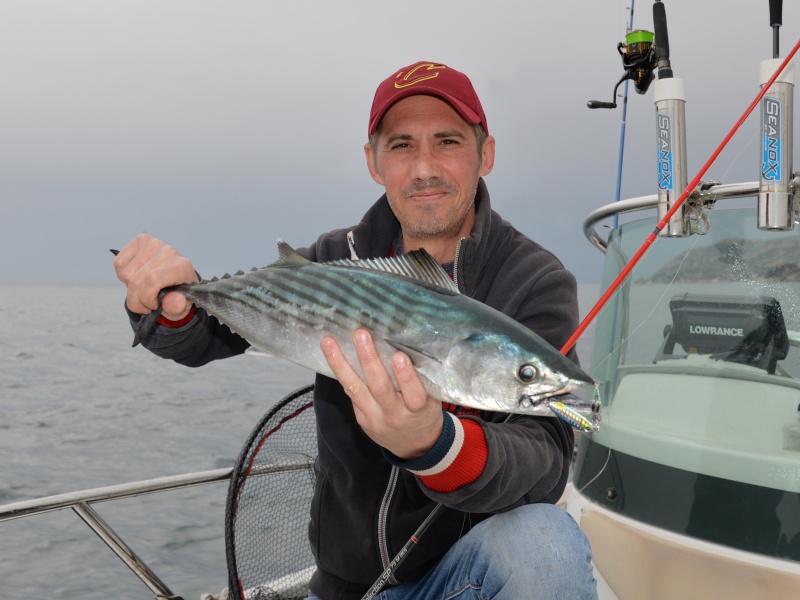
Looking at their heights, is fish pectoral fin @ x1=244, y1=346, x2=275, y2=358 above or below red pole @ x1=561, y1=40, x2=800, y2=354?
below

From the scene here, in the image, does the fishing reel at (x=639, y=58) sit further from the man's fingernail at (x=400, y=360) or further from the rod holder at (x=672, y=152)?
the man's fingernail at (x=400, y=360)

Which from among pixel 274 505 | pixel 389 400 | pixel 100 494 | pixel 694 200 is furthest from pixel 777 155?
pixel 100 494

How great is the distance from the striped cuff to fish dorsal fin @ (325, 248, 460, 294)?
0.40 m

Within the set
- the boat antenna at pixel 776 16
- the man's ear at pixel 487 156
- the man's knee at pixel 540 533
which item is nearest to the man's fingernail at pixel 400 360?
the man's knee at pixel 540 533

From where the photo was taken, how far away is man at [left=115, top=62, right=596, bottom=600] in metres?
2.04

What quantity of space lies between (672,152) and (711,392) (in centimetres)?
94

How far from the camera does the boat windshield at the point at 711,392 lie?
8.18 feet

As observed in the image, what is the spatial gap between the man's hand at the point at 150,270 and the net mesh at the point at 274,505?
103cm

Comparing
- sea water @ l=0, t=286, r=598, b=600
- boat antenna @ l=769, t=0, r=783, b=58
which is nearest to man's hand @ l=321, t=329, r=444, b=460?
boat antenna @ l=769, t=0, r=783, b=58

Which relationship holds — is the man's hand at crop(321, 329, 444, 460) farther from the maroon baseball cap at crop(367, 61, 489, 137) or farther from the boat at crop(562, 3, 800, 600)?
the maroon baseball cap at crop(367, 61, 489, 137)

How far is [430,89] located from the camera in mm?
2945

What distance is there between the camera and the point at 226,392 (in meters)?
18.4

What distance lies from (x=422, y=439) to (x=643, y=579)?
4.34 feet

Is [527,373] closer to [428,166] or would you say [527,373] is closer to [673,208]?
[673,208]
